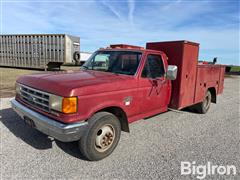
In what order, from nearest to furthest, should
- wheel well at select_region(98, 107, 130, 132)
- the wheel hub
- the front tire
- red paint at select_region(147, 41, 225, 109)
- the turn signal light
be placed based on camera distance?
the turn signal light, the front tire, the wheel hub, wheel well at select_region(98, 107, 130, 132), red paint at select_region(147, 41, 225, 109)

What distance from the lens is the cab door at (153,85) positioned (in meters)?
3.94

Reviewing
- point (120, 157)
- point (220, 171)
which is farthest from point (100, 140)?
point (220, 171)

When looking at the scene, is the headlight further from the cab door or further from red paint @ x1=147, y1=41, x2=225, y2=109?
red paint @ x1=147, y1=41, x2=225, y2=109

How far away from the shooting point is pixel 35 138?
3.93 metres

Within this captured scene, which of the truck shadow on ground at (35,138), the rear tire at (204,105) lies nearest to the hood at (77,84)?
the truck shadow on ground at (35,138)

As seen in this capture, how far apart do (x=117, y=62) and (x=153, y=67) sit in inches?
32.8

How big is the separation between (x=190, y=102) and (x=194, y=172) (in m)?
2.66

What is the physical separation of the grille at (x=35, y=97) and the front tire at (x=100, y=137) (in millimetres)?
779

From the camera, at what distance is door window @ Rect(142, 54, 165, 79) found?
4020 millimetres

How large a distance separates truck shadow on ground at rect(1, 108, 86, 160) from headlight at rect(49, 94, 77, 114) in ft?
3.45

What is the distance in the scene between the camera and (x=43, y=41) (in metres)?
21.0

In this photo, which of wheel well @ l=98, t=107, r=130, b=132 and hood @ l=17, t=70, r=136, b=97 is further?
wheel well @ l=98, t=107, r=130, b=132

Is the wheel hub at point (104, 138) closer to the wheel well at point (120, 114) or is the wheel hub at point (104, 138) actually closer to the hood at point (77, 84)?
the wheel well at point (120, 114)

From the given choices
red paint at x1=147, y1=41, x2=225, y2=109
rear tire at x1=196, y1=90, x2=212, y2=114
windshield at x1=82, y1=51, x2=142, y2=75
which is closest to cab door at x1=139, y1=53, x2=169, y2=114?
windshield at x1=82, y1=51, x2=142, y2=75
